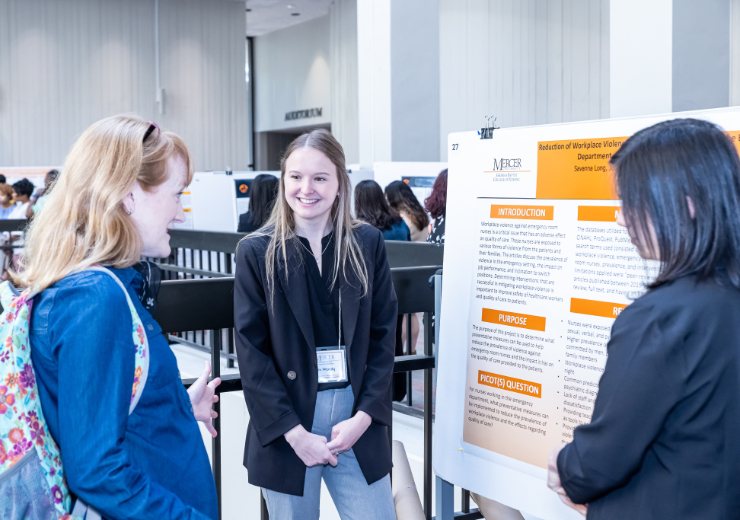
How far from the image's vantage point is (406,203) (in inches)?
251

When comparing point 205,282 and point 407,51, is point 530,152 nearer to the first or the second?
point 205,282

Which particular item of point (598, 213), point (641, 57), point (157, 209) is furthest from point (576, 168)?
point (641, 57)

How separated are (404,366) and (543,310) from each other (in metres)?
0.65

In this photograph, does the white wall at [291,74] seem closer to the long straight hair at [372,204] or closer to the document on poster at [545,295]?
the long straight hair at [372,204]

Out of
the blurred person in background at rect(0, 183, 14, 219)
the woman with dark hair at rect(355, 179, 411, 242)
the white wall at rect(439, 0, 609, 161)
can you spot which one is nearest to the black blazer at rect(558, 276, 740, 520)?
the woman with dark hair at rect(355, 179, 411, 242)

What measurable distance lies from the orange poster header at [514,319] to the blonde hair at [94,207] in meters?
1.02

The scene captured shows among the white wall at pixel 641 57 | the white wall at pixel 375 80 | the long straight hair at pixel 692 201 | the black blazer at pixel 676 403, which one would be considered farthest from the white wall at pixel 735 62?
the black blazer at pixel 676 403

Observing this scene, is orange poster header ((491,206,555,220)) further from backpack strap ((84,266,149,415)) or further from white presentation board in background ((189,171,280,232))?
white presentation board in background ((189,171,280,232))

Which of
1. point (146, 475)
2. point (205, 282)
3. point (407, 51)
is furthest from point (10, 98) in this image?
point (146, 475)

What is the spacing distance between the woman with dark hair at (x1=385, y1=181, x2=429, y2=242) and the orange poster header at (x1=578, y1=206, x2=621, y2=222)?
4.68m

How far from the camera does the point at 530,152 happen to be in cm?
181

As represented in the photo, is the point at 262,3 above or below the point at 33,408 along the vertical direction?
above

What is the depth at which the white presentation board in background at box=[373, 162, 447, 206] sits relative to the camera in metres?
8.23

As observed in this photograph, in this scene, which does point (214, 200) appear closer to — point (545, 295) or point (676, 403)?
point (545, 295)
